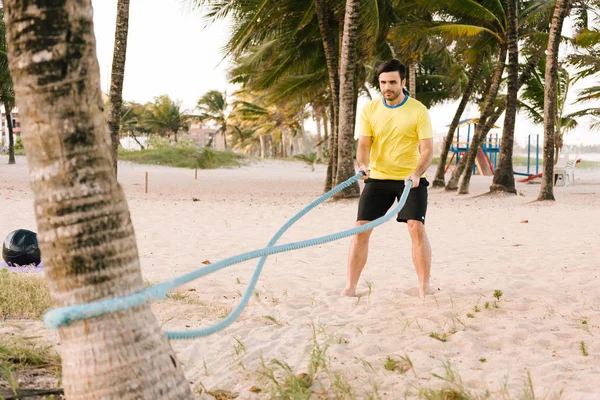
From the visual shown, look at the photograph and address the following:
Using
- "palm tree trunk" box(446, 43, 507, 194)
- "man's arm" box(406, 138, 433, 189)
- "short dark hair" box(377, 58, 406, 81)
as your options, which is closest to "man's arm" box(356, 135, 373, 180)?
"man's arm" box(406, 138, 433, 189)

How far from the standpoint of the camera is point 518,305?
14.0 feet

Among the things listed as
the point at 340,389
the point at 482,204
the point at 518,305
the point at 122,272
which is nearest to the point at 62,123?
the point at 122,272

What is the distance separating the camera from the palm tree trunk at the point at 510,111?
14094 mm

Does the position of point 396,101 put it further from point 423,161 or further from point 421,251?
point 421,251

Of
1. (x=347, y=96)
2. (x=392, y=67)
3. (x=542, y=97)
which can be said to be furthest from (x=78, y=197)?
(x=542, y=97)

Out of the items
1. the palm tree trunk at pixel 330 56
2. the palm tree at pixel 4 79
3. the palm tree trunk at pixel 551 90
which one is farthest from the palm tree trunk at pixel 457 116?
the palm tree at pixel 4 79

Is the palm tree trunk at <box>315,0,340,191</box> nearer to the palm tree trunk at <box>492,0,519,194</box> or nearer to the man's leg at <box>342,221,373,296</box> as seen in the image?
the palm tree trunk at <box>492,0,519,194</box>

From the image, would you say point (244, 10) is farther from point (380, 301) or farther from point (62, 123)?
point (62, 123)

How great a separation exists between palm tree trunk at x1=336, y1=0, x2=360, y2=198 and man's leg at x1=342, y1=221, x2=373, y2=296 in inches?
326

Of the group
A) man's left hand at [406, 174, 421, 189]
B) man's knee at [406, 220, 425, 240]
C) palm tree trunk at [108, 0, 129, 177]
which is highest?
palm tree trunk at [108, 0, 129, 177]

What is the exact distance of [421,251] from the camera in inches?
177

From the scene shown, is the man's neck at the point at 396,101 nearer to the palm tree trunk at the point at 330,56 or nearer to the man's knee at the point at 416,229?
the man's knee at the point at 416,229

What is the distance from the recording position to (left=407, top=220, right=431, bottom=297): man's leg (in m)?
4.41

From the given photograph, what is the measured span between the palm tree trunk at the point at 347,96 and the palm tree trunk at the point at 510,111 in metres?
4.20
